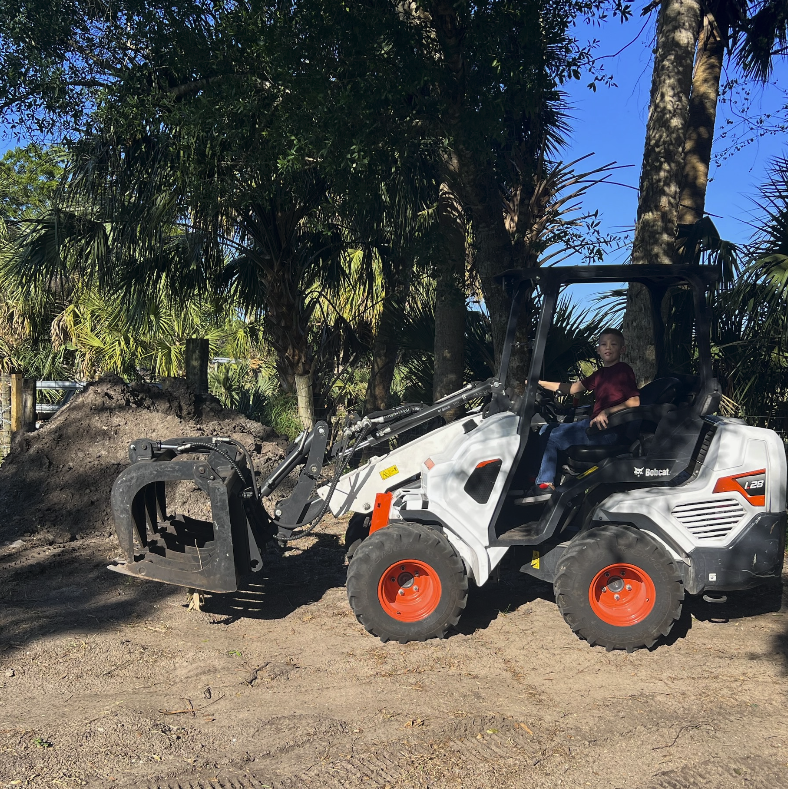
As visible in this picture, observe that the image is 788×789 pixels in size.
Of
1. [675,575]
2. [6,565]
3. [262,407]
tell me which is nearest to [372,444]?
[675,575]

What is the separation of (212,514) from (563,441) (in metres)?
2.32

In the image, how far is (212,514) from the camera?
17.0ft

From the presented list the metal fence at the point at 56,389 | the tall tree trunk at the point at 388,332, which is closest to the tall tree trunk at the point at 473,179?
the tall tree trunk at the point at 388,332

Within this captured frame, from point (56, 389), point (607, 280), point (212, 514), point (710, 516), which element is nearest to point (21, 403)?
point (56, 389)

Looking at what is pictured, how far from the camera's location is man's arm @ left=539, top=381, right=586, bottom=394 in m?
5.13

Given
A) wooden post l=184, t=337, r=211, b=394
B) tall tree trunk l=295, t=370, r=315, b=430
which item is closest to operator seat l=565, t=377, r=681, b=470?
wooden post l=184, t=337, r=211, b=394

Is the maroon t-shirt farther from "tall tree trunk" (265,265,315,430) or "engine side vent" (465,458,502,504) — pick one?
"tall tree trunk" (265,265,315,430)

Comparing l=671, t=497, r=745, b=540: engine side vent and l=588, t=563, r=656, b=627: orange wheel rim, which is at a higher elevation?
l=671, t=497, r=745, b=540: engine side vent

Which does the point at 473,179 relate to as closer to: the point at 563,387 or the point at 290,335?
the point at 563,387

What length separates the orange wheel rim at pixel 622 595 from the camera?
186 inches

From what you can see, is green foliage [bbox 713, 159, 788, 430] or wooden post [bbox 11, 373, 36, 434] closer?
green foliage [bbox 713, 159, 788, 430]

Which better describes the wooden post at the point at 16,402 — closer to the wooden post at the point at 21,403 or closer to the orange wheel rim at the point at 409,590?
the wooden post at the point at 21,403

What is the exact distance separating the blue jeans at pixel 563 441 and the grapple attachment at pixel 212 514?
6.37ft

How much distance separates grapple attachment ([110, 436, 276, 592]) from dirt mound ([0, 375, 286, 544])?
259cm
